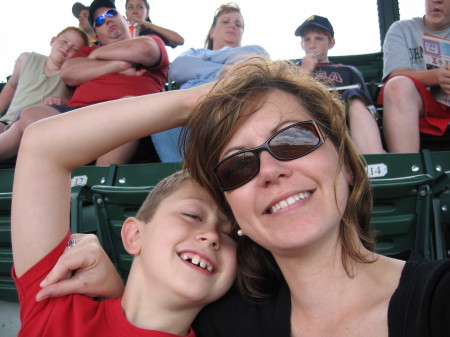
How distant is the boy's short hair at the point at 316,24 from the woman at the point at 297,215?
2.19 metres

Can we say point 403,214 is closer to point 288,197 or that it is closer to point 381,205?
point 381,205

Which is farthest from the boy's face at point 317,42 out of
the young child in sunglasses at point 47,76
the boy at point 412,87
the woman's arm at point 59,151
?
the woman's arm at point 59,151

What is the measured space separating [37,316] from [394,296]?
93 cm

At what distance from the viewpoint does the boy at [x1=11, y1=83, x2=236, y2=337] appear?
1189 mm

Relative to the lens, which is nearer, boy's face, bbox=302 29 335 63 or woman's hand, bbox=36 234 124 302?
woman's hand, bbox=36 234 124 302

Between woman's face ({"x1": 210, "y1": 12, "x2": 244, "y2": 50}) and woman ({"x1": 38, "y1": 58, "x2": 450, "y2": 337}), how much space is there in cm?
193

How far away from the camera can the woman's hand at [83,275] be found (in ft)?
3.91

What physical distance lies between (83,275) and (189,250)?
319 millimetres

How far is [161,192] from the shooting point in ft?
4.63

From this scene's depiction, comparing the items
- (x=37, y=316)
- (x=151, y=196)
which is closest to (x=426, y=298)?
(x=151, y=196)

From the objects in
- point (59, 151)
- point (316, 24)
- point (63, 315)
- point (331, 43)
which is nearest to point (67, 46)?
point (316, 24)

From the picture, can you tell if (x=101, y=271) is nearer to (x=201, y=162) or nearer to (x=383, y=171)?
(x=201, y=162)

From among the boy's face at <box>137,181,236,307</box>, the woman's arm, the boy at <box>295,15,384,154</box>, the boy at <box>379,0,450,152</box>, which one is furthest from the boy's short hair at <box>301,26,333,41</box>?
the boy's face at <box>137,181,236,307</box>

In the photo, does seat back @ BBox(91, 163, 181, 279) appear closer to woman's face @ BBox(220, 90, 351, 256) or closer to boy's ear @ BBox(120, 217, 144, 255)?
boy's ear @ BBox(120, 217, 144, 255)
